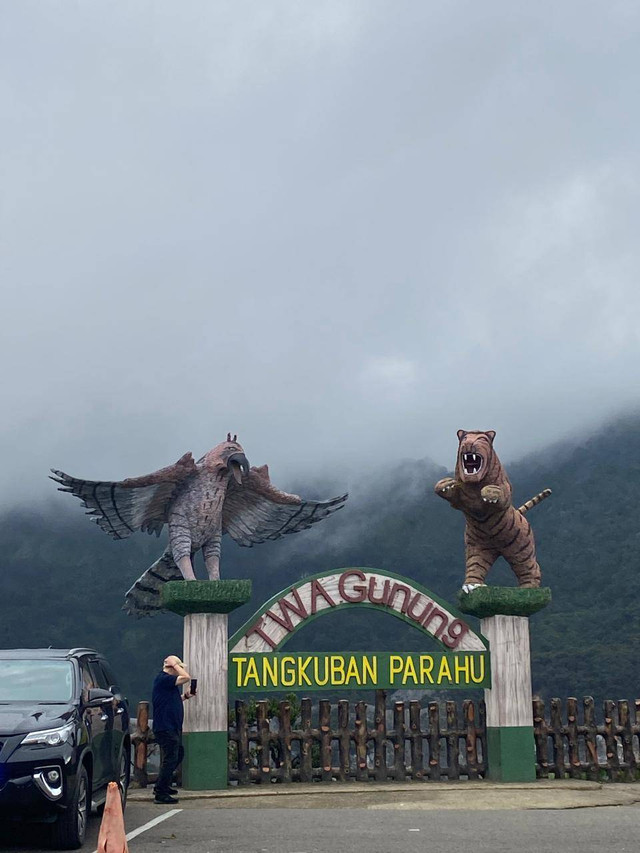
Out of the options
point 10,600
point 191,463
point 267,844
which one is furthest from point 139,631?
point 267,844

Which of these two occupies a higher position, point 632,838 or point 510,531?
point 510,531

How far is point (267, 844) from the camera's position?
862cm

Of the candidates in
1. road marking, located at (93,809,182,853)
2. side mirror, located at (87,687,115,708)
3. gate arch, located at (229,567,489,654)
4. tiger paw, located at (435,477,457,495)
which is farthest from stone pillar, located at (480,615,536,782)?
side mirror, located at (87,687,115,708)

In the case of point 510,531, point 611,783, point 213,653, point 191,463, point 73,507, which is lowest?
point 611,783

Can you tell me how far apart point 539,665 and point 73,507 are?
235ft

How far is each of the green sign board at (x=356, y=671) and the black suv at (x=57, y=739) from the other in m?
3.57

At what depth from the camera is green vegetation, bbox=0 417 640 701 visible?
92750 millimetres

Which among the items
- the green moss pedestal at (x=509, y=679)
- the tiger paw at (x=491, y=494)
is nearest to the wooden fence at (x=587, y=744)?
the green moss pedestal at (x=509, y=679)

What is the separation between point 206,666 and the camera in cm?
1391

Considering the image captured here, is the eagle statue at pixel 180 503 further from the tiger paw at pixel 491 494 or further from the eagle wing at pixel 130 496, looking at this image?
the tiger paw at pixel 491 494

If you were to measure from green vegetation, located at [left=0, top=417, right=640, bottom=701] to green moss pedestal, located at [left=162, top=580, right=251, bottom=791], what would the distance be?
6964 centimetres

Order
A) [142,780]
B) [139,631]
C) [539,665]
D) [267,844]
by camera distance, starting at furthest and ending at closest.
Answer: [139,631], [539,665], [142,780], [267,844]

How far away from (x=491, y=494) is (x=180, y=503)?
466 centimetres

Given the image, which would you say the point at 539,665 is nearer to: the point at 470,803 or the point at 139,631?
the point at 139,631
